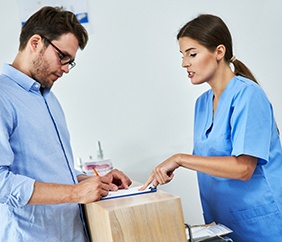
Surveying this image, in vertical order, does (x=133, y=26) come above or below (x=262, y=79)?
above

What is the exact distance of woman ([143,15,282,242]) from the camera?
4.42ft

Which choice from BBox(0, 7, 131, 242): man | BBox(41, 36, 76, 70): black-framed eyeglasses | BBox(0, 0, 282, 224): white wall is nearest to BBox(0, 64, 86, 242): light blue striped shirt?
BBox(0, 7, 131, 242): man

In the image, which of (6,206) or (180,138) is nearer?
(6,206)

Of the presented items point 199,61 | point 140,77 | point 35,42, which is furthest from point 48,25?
point 140,77

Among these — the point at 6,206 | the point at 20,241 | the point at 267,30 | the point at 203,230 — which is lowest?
the point at 203,230

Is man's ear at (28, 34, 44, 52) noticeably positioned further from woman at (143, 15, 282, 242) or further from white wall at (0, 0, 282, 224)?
white wall at (0, 0, 282, 224)

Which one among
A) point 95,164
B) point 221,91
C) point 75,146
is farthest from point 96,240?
point 75,146

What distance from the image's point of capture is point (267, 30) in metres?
2.67

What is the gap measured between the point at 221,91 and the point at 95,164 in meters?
0.97

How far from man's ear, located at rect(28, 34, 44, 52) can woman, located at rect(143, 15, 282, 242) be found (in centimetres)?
54

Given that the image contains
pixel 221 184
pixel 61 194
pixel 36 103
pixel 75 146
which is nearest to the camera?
pixel 61 194

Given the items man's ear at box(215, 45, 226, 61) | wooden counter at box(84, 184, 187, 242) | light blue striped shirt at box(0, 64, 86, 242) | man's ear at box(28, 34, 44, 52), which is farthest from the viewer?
man's ear at box(215, 45, 226, 61)

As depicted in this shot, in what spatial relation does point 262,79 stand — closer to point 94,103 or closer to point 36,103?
point 94,103

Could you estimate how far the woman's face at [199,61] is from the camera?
1523 mm
